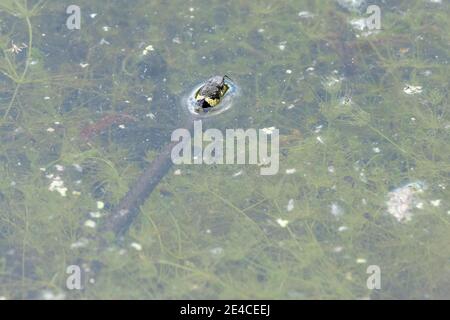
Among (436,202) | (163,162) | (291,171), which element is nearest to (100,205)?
(163,162)

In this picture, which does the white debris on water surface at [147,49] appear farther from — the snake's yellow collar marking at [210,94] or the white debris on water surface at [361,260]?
the white debris on water surface at [361,260]

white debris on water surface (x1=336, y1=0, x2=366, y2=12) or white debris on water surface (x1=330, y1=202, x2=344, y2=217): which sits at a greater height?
white debris on water surface (x1=336, y1=0, x2=366, y2=12)

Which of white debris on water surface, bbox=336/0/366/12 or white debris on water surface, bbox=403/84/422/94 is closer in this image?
white debris on water surface, bbox=403/84/422/94

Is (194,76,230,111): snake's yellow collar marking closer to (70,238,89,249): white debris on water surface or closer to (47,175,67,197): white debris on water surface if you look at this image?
(47,175,67,197): white debris on water surface

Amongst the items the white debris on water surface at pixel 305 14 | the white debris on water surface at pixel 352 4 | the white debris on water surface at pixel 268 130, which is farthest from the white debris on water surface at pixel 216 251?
the white debris on water surface at pixel 352 4

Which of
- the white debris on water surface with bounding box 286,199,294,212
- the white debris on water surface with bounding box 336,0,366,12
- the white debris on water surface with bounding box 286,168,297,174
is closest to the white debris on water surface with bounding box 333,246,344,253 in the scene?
the white debris on water surface with bounding box 286,199,294,212
